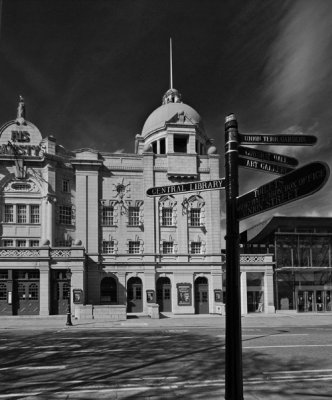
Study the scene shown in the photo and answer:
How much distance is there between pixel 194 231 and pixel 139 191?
6882 mm

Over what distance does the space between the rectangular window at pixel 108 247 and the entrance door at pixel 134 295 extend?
3.43m

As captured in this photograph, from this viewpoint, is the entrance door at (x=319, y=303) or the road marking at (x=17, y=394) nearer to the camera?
the road marking at (x=17, y=394)

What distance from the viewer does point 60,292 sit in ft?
120

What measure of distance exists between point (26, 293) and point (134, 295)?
393 inches

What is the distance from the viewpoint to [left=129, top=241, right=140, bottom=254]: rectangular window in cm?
4081

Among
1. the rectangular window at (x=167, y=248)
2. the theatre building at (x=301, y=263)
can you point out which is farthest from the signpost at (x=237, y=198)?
the theatre building at (x=301, y=263)

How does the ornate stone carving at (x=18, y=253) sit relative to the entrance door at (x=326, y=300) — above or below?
above

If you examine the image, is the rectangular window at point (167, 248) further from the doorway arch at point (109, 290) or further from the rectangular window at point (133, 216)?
the doorway arch at point (109, 290)

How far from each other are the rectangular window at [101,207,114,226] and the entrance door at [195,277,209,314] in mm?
10411

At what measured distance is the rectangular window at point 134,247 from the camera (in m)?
40.8

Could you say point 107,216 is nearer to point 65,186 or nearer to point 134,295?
point 65,186

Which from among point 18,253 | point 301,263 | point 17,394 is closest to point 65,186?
point 18,253

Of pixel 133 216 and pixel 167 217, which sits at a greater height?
pixel 133 216

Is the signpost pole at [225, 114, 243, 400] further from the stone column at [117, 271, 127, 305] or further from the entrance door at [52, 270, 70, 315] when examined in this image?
the stone column at [117, 271, 127, 305]
